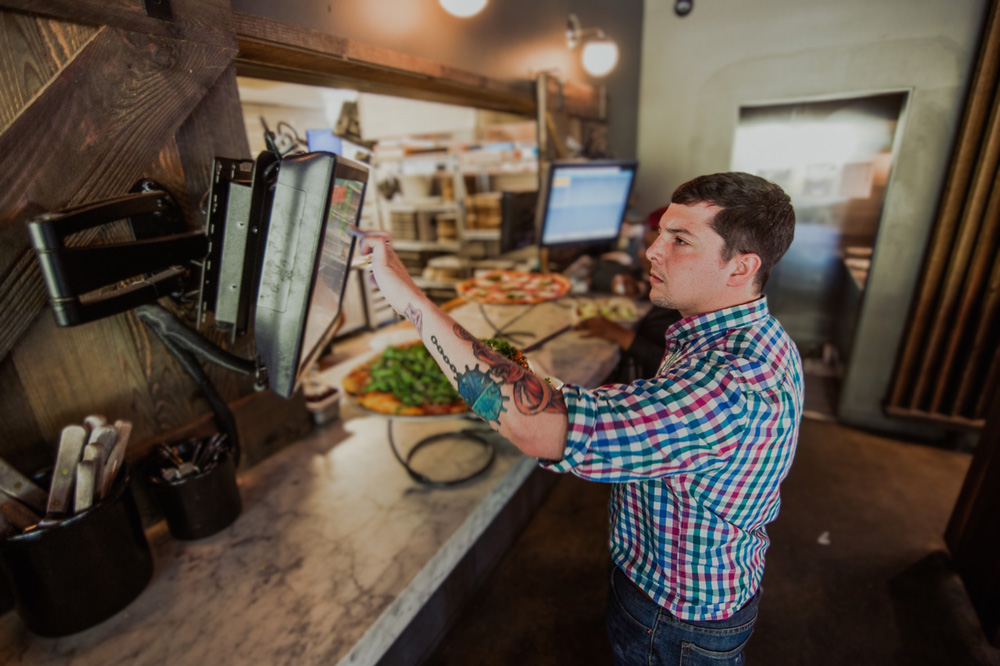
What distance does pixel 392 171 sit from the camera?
5531 mm

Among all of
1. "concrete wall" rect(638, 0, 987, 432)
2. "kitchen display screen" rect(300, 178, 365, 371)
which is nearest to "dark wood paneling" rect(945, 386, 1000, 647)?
"concrete wall" rect(638, 0, 987, 432)

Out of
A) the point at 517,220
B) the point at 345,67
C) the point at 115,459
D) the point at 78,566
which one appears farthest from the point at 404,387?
the point at 517,220

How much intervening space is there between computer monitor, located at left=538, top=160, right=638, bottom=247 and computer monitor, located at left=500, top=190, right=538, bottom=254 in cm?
18

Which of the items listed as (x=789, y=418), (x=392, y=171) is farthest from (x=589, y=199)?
(x=392, y=171)

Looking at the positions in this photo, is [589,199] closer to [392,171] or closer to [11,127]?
[11,127]

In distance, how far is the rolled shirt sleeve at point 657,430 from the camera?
0.79 m

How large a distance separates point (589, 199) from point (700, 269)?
2.37m

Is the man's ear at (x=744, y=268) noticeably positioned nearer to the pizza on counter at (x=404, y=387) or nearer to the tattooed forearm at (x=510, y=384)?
the tattooed forearm at (x=510, y=384)

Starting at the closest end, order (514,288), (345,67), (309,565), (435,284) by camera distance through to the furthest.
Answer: (309,565) < (345,67) < (514,288) < (435,284)

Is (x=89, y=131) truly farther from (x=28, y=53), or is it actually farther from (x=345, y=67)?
(x=345, y=67)

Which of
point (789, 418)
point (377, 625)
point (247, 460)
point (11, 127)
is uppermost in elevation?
point (11, 127)

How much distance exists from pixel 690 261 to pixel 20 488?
5.43ft

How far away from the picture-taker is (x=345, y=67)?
6.04ft

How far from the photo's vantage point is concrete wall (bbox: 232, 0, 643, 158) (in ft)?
5.77
